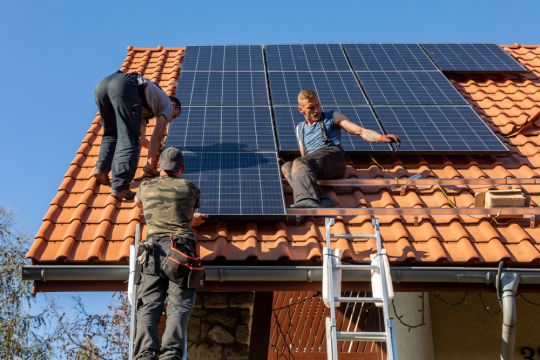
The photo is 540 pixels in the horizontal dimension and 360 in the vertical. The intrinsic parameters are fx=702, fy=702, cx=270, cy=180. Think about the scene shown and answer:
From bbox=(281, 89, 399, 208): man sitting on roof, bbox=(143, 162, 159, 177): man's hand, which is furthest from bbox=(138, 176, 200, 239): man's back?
bbox=(143, 162, 159, 177): man's hand

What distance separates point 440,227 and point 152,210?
8.88ft

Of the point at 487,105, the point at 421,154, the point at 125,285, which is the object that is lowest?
the point at 125,285

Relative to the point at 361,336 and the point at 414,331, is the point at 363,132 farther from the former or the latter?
the point at 361,336

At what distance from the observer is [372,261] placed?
5609mm

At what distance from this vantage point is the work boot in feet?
23.6

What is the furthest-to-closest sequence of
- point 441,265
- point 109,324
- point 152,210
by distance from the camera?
point 109,324 → point 441,265 → point 152,210

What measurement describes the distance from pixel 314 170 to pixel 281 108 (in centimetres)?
179

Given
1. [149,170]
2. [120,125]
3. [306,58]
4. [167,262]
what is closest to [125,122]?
[120,125]

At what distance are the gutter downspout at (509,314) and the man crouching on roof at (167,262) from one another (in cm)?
250

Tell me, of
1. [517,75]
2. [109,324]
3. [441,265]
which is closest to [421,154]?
[441,265]

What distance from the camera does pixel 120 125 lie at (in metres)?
6.91

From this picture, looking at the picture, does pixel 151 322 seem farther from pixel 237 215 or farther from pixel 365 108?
pixel 365 108

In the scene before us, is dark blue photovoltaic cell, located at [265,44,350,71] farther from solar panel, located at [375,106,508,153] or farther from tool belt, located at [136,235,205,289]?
tool belt, located at [136,235,205,289]

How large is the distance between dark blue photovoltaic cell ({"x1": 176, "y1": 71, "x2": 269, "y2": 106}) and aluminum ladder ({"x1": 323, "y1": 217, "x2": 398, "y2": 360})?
3.36 m
